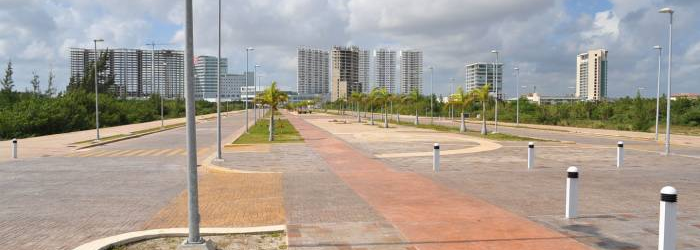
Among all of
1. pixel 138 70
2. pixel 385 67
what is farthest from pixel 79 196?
pixel 385 67

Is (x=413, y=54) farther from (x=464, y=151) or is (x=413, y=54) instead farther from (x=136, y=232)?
(x=136, y=232)

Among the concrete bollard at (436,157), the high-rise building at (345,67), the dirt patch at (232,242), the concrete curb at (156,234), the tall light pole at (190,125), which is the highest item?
the high-rise building at (345,67)

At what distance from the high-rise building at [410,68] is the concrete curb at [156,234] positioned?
5698 inches

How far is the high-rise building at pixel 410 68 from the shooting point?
5984 inches

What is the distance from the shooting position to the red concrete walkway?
23.9ft

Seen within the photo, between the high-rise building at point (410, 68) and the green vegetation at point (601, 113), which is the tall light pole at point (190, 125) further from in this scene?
the high-rise building at point (410, 68)

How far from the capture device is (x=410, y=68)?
505 ft

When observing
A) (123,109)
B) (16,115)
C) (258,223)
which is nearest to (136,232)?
(258,223)

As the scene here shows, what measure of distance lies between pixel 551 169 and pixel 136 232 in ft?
40.2

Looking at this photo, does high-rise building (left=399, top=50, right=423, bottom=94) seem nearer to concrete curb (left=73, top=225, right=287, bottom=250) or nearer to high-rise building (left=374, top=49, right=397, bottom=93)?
high-rise building (left=374, top=49, right=397, bottom=93)

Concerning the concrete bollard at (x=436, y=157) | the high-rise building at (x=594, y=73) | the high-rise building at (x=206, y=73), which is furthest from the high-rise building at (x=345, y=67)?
the concrete bollard at (x=436, y=157)

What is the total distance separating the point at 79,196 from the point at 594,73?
14163 centimetres

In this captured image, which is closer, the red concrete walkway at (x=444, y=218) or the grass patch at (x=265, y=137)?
the red concrete walkway at (x=444, y=218)

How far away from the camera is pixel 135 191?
12367 millimetres
